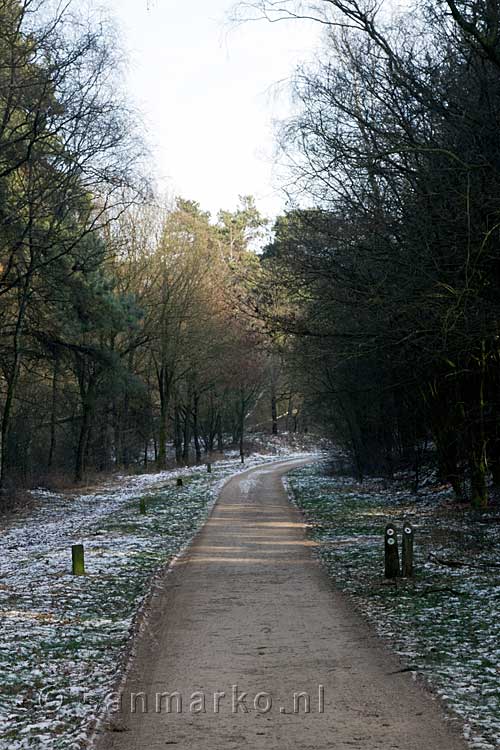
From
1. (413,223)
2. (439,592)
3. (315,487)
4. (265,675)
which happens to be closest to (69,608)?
(265,675)

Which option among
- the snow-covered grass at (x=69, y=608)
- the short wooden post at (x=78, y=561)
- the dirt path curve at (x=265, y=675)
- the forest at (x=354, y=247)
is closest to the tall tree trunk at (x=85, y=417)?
the forest at (x=354, y=247)

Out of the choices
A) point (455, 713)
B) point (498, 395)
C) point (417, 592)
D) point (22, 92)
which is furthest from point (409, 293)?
point (22, 92)

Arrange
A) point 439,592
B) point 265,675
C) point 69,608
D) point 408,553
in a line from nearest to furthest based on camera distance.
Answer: point 265,675, point 69,608, point 439,592, point 408,553

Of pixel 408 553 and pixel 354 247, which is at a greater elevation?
pixel 354 247

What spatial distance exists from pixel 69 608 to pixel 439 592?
211 inches

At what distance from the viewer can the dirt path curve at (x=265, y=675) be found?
6.48m

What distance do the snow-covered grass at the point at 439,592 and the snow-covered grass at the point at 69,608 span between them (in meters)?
3.19

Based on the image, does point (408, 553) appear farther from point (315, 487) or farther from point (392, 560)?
point (315, 487)

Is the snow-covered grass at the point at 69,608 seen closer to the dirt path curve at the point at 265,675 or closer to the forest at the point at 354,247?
the dirt path curve at the point at 265,675

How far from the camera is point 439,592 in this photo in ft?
39.8

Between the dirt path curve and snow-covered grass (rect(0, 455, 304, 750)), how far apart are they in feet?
1.33

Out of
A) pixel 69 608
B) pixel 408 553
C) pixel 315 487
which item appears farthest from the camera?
pixel 315 487

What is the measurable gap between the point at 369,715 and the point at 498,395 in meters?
14.7

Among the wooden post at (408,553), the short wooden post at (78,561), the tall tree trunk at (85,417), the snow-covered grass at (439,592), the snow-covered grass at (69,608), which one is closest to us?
the snow-covered grass at (69,608)
